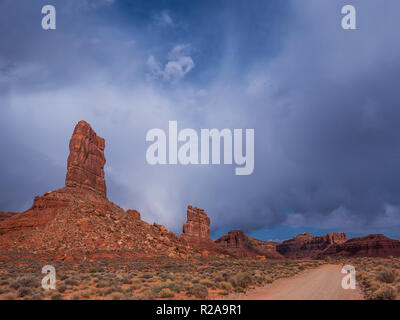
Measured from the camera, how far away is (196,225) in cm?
13812

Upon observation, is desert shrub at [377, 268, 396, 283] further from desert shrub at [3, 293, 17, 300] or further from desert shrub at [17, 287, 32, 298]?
desert shrub at [3, 293, 17, 300]

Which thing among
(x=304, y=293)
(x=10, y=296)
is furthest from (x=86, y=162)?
(x=304, y=293)

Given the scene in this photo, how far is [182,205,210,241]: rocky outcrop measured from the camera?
13364cm

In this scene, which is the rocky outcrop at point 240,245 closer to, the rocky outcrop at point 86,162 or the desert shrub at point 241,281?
the rocky outcrop at point 86,162

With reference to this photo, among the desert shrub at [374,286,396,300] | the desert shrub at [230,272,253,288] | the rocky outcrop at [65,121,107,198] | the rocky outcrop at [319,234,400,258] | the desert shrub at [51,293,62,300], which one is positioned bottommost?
the rocky outcrop at [319,234,400,258]

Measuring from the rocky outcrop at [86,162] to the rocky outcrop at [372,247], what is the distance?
11572 cm

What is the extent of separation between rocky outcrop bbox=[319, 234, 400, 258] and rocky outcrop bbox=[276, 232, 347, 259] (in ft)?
176

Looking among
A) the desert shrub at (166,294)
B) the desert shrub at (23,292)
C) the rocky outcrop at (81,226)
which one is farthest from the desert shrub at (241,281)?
the rocky outcrop at (81,226)

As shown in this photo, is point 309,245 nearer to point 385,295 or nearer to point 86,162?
point 86,162

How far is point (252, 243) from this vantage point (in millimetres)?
168000

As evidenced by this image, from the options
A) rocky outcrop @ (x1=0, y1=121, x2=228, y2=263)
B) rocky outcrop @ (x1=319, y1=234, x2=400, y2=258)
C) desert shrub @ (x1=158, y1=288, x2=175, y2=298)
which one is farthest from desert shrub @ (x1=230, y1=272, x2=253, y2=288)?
rocky outcrop @ (x1=319, y1=234, x2=400, y2=258)

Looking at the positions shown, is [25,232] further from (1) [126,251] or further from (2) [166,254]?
(2) [166,254]

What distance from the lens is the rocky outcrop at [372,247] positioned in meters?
112

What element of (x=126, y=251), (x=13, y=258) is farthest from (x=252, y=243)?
(x=13, y=258)
